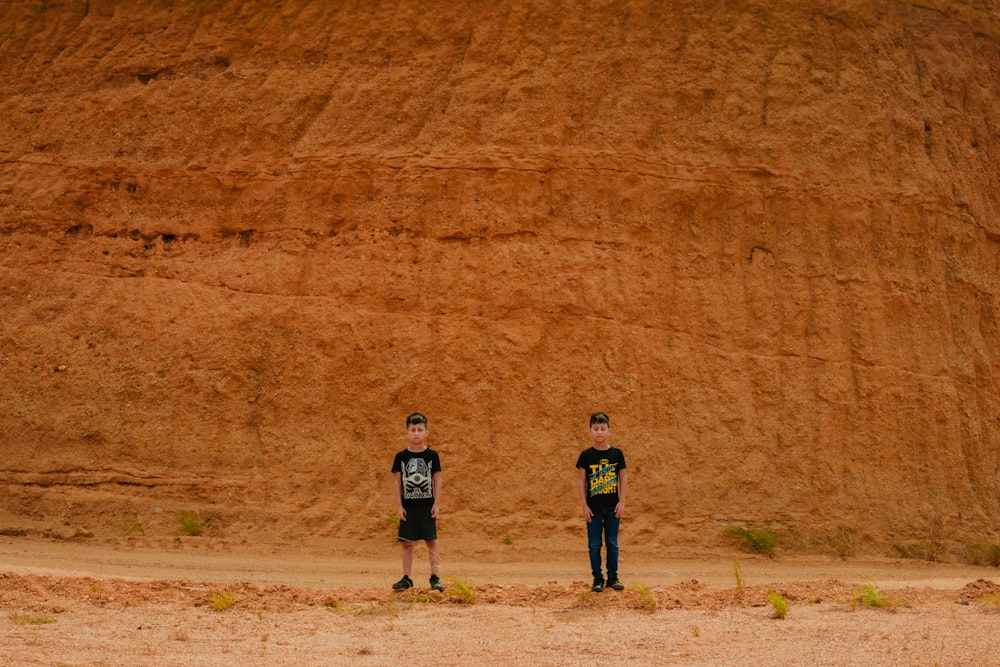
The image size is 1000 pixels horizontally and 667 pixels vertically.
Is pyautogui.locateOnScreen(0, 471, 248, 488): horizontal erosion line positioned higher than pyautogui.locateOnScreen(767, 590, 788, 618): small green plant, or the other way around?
pyautogui.locateOnScreen(0, 471, 248, 488): horizontal erosion line

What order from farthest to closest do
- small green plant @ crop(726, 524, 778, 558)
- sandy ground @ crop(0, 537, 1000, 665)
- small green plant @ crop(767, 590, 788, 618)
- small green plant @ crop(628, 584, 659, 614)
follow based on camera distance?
small green plant @ crop(726, 524, 778, 558)
small green plant @ crop(628, 584, 659, 614)
small green plant @ crop(767, 590, 788, 618)
sandy ground @ crop(0, 537, 1000, 665)

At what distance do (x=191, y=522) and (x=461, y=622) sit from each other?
5556 mm

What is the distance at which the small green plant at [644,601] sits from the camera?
6965 millimetres

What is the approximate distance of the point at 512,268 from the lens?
1251 cm

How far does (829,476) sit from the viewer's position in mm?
11664

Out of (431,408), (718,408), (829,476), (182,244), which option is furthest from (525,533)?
(182,244)

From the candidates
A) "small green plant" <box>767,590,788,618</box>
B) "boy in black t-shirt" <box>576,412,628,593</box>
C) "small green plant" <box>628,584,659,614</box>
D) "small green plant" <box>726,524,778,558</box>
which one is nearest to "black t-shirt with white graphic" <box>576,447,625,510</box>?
"boy in black t-shirt" <box>576,412,628,593</box>

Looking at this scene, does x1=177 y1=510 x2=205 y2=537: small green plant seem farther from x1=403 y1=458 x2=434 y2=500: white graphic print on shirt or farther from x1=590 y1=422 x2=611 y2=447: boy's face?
x1=590 y1=422 x2=611 y2=447: boy's face

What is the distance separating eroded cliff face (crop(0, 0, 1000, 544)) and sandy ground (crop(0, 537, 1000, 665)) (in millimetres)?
2483

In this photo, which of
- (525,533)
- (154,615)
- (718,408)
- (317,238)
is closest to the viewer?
(154,615)

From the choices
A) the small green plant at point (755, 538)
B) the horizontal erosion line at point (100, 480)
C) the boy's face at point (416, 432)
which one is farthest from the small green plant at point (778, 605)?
the horizontal erosion line at point (100, 480)

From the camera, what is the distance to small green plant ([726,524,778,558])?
1099cm

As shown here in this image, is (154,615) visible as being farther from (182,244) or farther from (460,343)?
(182,244)

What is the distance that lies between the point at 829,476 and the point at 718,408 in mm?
1414
